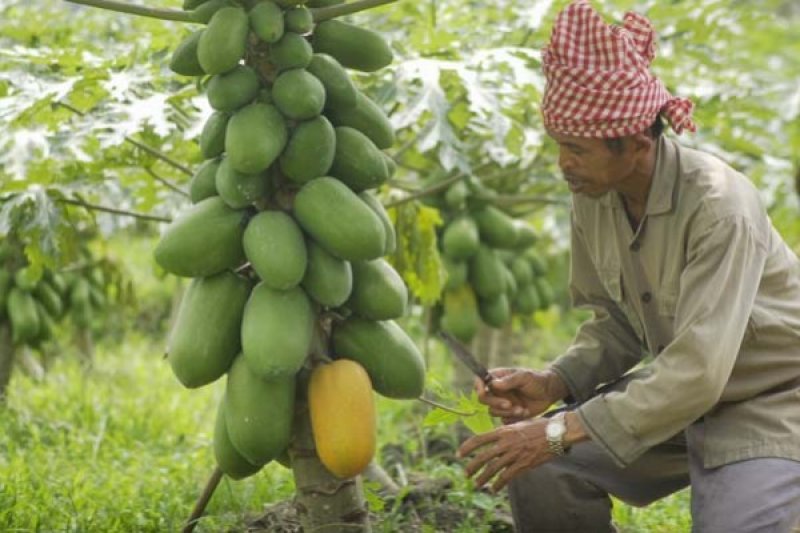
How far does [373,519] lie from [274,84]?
1441mm

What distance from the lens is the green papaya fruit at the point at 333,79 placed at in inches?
116

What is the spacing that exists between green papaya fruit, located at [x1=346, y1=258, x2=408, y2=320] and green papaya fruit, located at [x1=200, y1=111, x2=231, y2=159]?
40cm

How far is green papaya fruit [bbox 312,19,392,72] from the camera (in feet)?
9.87

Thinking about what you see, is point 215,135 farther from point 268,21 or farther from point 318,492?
point 318,492

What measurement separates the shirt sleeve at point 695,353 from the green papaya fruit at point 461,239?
1942 mm

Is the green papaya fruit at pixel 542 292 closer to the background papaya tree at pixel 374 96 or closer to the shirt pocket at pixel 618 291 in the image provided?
the background papaya tree at pixel 374 96

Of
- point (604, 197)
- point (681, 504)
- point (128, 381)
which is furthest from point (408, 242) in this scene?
point (128, 381)

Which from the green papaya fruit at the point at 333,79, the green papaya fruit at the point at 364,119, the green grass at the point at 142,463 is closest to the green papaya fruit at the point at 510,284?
the green grass at the point at 142,463

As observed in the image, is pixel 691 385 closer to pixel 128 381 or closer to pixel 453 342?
pixel 453 342

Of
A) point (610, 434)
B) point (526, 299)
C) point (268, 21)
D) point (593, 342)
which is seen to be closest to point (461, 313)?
Answer: point (526, 299)

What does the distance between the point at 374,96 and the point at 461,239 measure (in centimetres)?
117

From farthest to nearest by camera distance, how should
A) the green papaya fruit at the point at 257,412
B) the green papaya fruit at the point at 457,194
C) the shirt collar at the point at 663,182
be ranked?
the green papaya fruit at the point at 457,194 → the shirt collar at the point at 663,182 → the green papaya fruit at the point at 257,412

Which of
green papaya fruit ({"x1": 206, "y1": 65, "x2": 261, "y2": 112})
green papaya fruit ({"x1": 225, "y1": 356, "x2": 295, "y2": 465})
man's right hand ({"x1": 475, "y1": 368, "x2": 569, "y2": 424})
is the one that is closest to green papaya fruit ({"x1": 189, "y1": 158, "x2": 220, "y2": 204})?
green papaya fruit ({"x1": 206, "y1": 65, "x2": 261, "y2": 112})

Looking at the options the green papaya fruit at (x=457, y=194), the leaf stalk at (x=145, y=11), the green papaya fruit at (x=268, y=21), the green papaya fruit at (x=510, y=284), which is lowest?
the green papaya fruit at (x=510, y=284)
